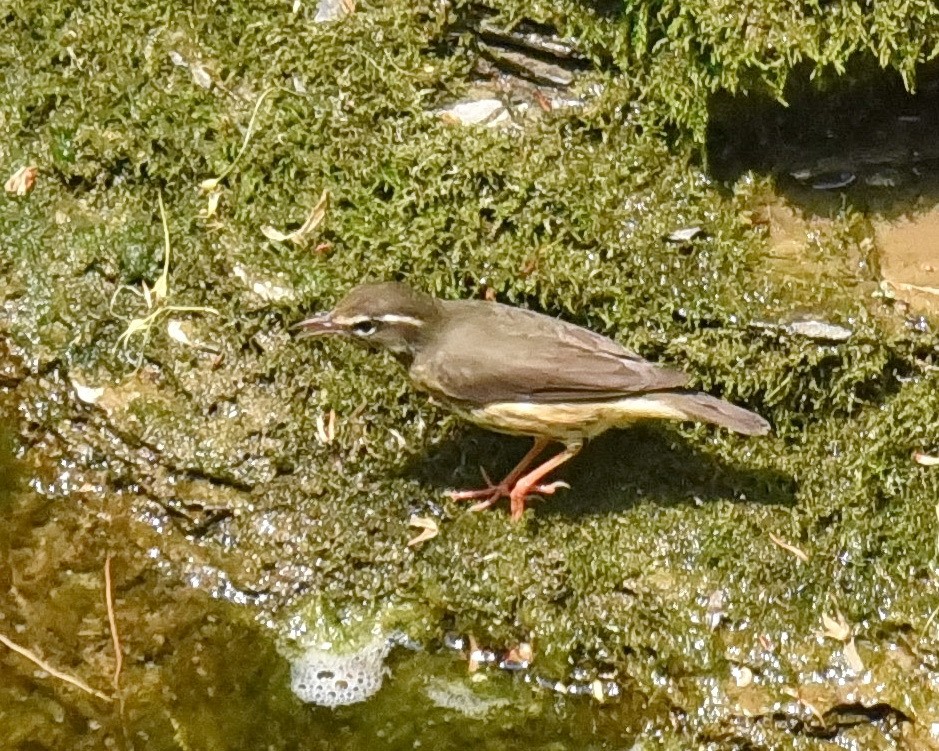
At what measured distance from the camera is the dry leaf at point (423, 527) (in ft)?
14.5

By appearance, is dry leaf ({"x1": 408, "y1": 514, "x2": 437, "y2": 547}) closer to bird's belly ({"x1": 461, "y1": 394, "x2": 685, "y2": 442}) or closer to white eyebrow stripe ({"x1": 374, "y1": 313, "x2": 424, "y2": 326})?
bird's belly ({"x1": 461, "y1": 394, "x2": 685, "y2": 442})

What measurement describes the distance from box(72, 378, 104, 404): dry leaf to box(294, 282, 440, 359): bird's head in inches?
40.7

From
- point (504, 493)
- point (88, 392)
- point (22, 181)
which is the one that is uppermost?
point (22, 181)

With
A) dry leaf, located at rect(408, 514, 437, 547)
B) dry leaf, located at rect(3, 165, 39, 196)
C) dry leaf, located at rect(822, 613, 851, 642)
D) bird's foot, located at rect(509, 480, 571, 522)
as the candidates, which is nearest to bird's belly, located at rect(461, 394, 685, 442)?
bird's foot, located at rect(509, 480, 571, 522)

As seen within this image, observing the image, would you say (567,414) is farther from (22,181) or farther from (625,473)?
(22,181)

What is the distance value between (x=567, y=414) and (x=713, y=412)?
0.50 meters

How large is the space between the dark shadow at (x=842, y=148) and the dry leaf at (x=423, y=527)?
1.73 m

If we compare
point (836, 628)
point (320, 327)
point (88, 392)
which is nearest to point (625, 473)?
point (836, 628)

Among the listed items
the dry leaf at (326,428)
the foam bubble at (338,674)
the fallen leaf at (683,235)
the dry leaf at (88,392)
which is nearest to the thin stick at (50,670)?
the foam bubble at (338,674)

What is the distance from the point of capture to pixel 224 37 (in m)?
4.91

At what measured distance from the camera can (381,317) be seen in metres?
4.12

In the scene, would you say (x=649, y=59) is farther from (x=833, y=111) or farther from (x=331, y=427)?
(x=331, y=427)

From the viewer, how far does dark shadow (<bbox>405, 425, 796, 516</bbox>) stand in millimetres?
4379

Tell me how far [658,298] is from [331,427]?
4.33 feet
